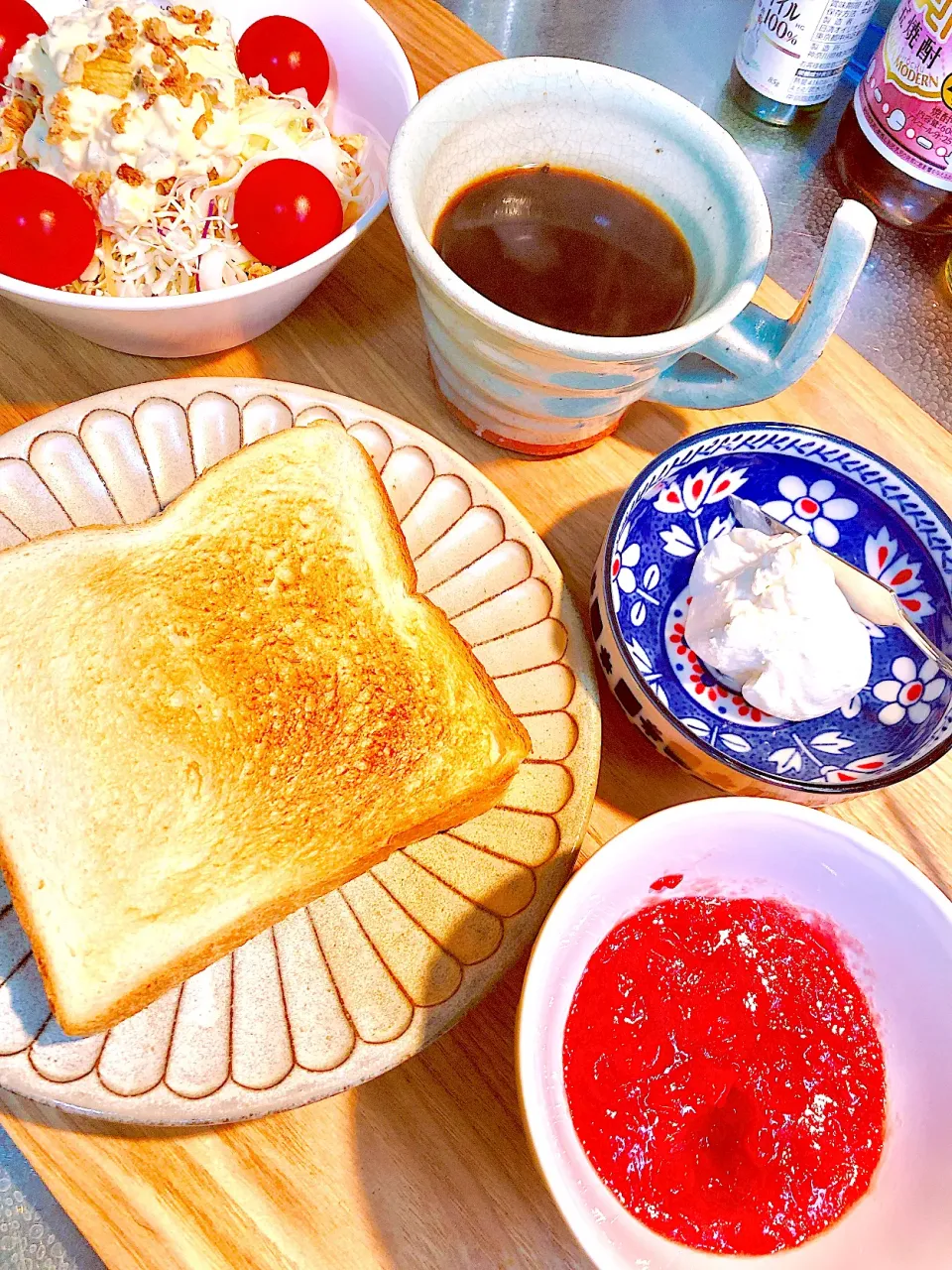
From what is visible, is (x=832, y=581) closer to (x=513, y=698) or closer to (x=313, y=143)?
(x=513, y=698)

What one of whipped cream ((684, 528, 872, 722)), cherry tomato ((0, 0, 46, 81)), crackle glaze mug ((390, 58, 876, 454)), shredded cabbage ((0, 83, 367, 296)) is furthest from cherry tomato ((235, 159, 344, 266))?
whipped cream ((684, 528, 872, 722))

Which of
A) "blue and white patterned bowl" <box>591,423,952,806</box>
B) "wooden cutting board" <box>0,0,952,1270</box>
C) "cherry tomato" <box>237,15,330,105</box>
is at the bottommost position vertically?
"wooden cutting board" <box>0,0,952,1270</box>

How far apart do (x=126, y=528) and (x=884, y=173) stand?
1.65 metres

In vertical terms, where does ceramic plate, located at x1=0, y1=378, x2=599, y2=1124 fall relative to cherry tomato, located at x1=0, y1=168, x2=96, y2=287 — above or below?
below

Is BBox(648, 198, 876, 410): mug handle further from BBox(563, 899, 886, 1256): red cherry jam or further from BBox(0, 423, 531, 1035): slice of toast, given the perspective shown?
BBox(563, 899, 886, 1256): red cherry jam

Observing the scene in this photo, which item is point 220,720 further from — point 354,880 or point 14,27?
point 14,27

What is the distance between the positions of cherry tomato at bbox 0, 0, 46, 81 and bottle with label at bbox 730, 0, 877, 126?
1272mm

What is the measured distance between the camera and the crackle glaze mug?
1.11m

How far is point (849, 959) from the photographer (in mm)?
1119

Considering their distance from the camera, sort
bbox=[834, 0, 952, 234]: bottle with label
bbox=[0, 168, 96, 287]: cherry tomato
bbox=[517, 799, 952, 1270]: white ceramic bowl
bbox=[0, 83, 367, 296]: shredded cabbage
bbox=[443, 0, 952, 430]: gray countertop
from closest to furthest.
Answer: bbox=[517, 799, 952, 1270]: white ceramic bowl, bbox=[0, 168, 96, 287]: cherry tomato, bbox=[0, 83, 367, 296]: shredded cabbage, bbox=[834, 0, 952, 234]: bottle with label, bbox=[443, 0, 952, 430]: gray countertop

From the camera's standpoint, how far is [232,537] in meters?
1.22

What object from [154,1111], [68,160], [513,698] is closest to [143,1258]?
[154,1111]

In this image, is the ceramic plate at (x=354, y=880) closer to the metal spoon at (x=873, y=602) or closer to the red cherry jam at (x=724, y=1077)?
the red cherry jam at (x=724, y=1077)

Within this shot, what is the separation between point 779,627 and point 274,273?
2.61ft
